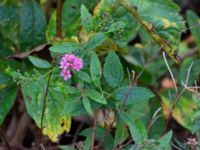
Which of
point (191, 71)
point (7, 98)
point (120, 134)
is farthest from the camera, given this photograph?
point (191, 71)

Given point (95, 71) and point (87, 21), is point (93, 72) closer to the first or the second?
point (95, 71)

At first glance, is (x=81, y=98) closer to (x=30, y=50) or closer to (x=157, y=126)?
(x=30, y=50)

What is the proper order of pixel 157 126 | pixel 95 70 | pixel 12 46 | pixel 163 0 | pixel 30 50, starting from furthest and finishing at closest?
pixel 157 126, pixel 12 46, pixel 30 50, pixel 163 0, pixel 95 70

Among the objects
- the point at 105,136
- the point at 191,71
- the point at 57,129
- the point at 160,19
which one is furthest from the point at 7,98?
the point at 191,71

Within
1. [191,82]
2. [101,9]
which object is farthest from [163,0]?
[191,82]

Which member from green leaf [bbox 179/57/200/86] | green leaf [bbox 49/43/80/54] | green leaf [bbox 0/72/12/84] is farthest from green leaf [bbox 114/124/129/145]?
green leaf [bbox 179/57/200/86]

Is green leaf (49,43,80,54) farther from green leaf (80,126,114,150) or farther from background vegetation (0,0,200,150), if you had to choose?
green leaf (80,126,114,150)
